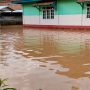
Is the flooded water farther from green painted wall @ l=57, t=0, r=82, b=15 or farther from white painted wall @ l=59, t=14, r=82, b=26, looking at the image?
green painted wall @ l=57, t=0, r=82, b=15

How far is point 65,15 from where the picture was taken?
85.4 feet

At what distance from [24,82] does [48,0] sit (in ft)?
69.5

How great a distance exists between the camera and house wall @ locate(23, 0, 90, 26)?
2465 cm

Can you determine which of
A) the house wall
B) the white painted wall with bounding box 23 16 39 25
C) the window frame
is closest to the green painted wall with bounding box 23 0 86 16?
the house wall

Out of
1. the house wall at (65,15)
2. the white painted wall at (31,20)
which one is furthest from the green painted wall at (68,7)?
the white painted wall at (31,20)

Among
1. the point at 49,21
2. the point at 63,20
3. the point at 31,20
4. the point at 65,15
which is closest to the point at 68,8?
the point at 65,15

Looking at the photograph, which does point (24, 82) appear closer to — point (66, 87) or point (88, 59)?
point (66, 87)

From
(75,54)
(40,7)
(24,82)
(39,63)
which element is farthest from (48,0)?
(24,82)

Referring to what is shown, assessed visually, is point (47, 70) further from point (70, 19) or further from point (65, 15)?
point (65, 15)

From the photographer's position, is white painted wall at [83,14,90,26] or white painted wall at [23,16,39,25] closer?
white painted wall at [83,14,90,26]

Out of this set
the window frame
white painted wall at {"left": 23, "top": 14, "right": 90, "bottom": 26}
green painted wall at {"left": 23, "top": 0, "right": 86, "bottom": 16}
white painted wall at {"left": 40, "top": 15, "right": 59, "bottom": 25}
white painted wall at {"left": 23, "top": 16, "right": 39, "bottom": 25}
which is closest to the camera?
white painted wall at {"left": 23, "top": 14, "right": 90, "bottom": 26}

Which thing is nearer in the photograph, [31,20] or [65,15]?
[65,15]

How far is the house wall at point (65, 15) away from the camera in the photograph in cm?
2465

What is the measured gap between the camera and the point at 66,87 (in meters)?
6.43
